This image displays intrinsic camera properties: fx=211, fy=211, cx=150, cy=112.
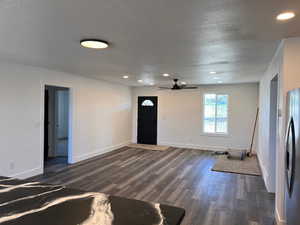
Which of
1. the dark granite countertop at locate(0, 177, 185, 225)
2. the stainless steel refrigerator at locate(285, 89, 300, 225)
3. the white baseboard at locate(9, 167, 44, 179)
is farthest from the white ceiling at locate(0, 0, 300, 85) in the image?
the white baseboard at locate(9, 167, 44, 179)

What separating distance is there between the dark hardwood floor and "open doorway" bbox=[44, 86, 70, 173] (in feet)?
4.54

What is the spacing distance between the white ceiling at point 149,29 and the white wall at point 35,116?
2.48 feet

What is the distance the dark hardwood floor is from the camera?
320cm

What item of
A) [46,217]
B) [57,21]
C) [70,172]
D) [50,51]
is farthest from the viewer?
[70,172]

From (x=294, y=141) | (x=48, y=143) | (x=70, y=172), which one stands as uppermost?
(x=294, y=141)

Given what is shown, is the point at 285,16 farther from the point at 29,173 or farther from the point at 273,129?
the point at 29,173

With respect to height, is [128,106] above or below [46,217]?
above

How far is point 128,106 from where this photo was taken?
29.0 feet

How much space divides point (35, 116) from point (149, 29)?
3.71 m

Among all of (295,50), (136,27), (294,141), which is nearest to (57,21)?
(136,27)

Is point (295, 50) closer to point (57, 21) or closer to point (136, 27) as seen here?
point (136, 27)

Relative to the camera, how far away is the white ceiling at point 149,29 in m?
1.81

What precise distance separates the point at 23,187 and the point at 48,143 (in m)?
5.66

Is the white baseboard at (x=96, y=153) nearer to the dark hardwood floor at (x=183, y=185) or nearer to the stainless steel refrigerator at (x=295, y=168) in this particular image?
the dark hardwood floor at (x=183, y=185)
